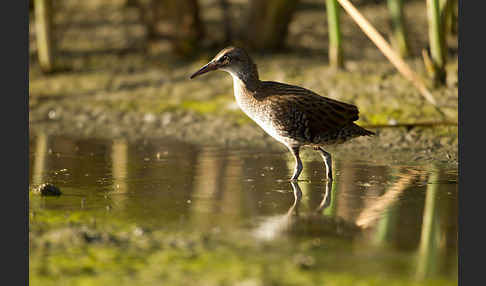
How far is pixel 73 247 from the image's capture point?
5.48 metres

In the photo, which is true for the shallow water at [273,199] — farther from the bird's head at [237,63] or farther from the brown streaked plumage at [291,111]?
the bird's head at [237,63]

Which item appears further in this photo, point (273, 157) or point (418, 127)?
point (418, 127)

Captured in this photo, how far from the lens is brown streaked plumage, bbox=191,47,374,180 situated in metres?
7.84

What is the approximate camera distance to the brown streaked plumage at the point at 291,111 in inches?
309

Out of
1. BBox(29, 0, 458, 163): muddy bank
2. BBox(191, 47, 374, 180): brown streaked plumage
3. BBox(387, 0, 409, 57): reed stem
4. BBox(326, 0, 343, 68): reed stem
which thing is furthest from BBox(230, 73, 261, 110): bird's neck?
BBox(387, 0, 409, 57): reed stem

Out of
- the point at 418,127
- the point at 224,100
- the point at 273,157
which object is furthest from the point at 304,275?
the point at 224,100

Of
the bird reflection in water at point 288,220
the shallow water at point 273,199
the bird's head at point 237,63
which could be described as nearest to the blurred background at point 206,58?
the shallow water at point 273,199

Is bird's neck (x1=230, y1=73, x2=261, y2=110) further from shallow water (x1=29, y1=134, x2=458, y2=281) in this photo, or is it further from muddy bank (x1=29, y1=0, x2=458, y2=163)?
muddy bank (x1=29, y1=0, x2=458, y2=163)

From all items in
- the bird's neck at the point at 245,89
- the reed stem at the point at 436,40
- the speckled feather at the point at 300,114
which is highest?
the reed stem at the point at 436,40

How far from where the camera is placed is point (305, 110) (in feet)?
26.0

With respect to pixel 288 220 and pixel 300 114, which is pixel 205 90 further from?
pixel 288 220

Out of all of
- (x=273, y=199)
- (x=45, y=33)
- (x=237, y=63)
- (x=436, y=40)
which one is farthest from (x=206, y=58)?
(x=273, y=199)

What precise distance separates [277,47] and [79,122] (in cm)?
361

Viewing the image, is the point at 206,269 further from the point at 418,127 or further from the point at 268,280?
the point at 418,127
